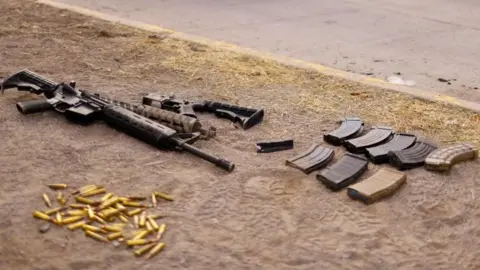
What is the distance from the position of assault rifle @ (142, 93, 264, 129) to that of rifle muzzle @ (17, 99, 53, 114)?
852mm

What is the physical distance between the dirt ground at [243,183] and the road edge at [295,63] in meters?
0.19

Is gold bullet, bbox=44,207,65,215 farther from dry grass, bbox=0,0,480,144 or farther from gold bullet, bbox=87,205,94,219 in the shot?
dry grass, bbox=0,0,480,144

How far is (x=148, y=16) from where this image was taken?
10.1m

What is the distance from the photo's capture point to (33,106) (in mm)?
5688

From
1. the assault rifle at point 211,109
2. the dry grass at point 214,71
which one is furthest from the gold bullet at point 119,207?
the dry grass at point 214,71

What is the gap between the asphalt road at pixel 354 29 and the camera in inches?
299

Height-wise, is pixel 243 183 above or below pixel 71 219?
above

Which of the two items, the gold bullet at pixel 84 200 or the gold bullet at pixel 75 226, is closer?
the gold bullet at pixel 75 226

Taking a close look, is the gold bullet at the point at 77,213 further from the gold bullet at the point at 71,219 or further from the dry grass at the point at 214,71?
the dry grass at the point at 214,71

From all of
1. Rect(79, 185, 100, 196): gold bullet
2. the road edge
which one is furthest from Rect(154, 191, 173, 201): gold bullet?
the road edge

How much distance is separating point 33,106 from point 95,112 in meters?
0.60

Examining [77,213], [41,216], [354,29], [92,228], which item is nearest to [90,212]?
[77,213]

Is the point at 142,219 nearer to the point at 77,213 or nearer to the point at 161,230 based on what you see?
the point at 161,230

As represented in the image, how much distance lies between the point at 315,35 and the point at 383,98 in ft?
9.28
